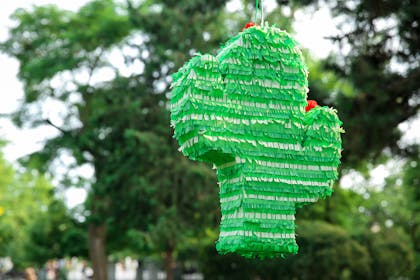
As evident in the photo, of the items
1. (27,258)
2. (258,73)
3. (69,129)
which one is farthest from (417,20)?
(27,258)

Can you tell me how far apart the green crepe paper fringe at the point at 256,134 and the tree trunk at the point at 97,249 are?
51.8ft

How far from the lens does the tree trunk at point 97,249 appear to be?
19.7 m

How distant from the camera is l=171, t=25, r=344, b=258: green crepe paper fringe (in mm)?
4004

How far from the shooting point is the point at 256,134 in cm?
416

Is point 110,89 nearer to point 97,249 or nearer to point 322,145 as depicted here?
point 97,249

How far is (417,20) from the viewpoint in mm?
9922

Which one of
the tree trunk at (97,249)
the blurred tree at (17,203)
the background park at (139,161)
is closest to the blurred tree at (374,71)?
the background park at (139,161)

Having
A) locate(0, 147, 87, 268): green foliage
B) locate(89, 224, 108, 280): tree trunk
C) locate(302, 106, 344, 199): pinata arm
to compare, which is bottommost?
locate(302, 106, 344, 199): pinata arm

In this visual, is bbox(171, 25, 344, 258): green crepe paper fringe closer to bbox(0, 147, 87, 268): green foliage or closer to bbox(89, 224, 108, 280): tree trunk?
bbox(0, 147, 87, 268): green foliage

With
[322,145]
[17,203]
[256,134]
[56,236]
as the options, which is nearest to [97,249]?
[56,236]

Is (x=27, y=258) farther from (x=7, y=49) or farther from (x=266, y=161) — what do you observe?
(x=266, y=161)

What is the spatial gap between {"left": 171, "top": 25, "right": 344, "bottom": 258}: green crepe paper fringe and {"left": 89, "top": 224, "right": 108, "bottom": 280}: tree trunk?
1579cm

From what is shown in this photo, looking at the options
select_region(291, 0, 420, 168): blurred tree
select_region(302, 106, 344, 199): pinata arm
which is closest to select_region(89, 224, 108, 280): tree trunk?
select_region(291, 0, 420, 168): blurred tree

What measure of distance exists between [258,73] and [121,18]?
16.3 meters
